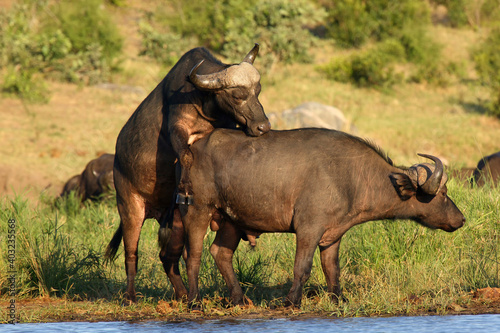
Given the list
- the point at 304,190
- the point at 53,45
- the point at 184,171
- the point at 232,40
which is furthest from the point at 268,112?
the point at 304,190

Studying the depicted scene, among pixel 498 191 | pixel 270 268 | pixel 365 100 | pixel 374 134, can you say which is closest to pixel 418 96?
pixel 365 100

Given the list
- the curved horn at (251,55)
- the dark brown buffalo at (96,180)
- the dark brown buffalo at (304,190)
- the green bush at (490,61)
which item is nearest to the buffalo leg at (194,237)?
the dark brown buffalo at (304,190)

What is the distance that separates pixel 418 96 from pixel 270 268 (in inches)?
767

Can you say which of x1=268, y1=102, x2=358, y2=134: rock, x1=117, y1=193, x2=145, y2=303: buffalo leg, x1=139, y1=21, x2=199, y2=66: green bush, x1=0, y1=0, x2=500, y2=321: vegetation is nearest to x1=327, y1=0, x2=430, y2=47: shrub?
x1=0, y1=0, x2=500, y2=321: vegetation

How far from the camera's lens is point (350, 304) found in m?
5.64

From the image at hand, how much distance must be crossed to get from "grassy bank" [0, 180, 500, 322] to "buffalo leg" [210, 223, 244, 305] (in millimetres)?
196

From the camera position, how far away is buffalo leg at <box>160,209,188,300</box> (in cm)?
635

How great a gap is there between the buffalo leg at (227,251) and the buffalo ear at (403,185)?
1409 mm

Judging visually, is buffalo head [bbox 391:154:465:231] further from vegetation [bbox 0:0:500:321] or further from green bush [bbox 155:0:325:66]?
green bush [bbox 155:0:325:66]

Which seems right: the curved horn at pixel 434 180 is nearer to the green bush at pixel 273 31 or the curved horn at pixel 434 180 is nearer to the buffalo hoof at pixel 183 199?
the buffalo hoof at pixel 183 199

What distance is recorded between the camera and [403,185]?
5676 millimetres

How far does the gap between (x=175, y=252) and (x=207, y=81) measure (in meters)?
1.69

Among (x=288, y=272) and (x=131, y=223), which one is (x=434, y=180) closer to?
(x=288, y=272)

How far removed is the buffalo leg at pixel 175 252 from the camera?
635 centimetres
